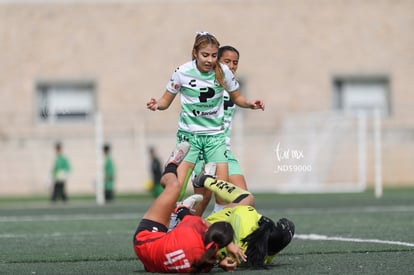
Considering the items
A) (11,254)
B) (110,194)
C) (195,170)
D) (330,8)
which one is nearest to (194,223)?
(195,170)

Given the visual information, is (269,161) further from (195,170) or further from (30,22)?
(195,170)

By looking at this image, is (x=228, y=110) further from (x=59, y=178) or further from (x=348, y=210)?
(x=59, y=178)

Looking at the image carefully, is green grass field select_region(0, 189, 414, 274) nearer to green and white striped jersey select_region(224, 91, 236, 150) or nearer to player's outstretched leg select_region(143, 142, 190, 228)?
player's outstretched leg select_region(143, 142, 190, 228)

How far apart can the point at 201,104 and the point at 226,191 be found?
1.31 metres

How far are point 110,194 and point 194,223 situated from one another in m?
20.2

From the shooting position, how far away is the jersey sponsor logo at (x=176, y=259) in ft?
27.3

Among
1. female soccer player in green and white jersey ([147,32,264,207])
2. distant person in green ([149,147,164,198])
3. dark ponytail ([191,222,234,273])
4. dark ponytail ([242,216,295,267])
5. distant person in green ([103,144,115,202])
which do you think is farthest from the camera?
distant person in green ([149,147,164,198])

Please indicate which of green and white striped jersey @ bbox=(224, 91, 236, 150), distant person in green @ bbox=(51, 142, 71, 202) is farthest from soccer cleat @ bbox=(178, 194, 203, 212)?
distant person in green @ bbox=(51, 142, 71, 202)

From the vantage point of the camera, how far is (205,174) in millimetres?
9578

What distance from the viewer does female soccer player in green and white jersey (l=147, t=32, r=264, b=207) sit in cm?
1029

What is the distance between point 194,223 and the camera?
A: 333 inches

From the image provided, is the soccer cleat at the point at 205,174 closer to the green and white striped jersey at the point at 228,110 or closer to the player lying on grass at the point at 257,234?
the player lying on grass at the point at 257,234

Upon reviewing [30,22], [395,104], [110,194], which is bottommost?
[110,194]

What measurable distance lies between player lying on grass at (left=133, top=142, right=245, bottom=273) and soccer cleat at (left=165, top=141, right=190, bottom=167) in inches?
22.2
